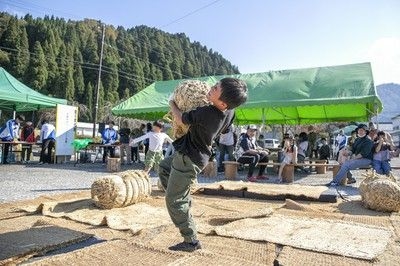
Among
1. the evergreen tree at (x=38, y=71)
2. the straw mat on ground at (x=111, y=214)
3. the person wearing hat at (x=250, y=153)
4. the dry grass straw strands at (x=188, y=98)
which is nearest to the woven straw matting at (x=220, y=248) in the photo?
the straw mat on ground at (x=111, y=214)

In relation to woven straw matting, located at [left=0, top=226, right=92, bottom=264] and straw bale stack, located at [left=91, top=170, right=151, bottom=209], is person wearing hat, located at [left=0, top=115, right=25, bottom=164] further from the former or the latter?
woven straw matting, located at [left=0, top=226, right=92, bottom=264]

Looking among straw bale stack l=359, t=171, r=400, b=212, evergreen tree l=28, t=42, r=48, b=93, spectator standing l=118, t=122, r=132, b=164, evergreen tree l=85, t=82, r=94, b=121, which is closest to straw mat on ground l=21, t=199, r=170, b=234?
straw bale stack l=359, t=171, r=400, b=212

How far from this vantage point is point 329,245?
3.36 m

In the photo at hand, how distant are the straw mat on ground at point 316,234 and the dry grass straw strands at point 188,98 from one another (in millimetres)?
1249

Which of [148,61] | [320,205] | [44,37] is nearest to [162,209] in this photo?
[320,205]

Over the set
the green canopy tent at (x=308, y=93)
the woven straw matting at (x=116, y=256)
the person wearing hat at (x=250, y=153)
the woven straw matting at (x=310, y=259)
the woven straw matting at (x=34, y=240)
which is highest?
the green canopy tent at (x=308, y=93)

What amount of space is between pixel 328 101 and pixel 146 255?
377 inches

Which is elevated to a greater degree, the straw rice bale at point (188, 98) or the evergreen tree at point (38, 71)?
the evergreen tree at point (38, 71)

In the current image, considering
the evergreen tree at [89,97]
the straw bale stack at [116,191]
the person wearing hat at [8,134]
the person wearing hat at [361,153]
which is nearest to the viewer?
the straw bale stack at [116,191]

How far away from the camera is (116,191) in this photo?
197 inches

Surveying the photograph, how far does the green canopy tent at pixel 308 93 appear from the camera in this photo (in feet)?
36.5

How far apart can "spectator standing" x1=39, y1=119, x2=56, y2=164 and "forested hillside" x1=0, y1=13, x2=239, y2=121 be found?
94.0 feet

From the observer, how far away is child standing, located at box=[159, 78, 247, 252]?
3016mm

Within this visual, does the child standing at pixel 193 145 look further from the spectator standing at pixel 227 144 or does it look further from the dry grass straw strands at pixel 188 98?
the spectator standing at pixel 227 144
